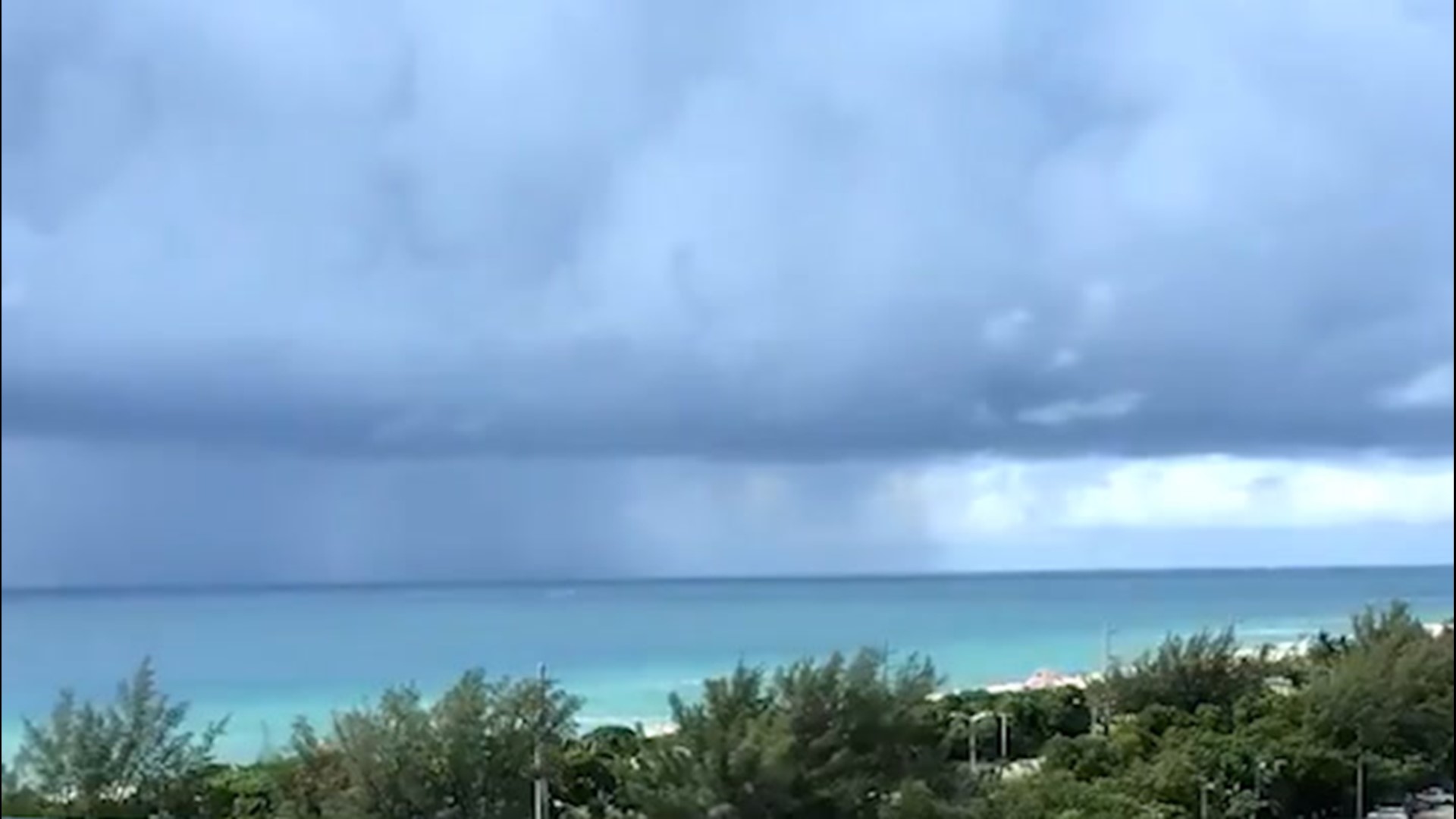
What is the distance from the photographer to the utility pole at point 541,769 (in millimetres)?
2980

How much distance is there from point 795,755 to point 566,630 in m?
1.34

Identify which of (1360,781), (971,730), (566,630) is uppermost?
(566,630)

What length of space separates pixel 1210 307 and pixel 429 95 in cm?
136

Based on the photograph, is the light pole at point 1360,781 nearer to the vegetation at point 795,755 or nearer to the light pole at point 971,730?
the vegetation at point 795,755

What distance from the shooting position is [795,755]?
2869 mm

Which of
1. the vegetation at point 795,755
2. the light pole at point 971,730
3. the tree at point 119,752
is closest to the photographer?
the tree at point 119,752

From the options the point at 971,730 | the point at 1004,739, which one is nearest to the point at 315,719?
the point at 971,730

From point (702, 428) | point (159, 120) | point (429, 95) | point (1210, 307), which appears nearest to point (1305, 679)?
point (1210, 307)

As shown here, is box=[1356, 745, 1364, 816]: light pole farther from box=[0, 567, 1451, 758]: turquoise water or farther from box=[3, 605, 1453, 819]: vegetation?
box=[0, 567, 1451, 758]: turquoise water

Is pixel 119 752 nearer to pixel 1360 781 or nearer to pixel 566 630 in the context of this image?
pixel 566 630

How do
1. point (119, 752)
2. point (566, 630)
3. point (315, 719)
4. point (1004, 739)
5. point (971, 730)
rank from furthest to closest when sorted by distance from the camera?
point (566, 630)
point (1004, 739)
point (971, 730)
point (315, 719)
point (119, 752)

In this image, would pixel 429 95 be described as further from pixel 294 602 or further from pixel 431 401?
pixel 294 602

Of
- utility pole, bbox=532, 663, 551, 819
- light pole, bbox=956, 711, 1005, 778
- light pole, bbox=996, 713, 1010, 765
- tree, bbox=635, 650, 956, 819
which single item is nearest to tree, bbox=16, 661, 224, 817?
utility pole, bbox=532, 663, 551, 819

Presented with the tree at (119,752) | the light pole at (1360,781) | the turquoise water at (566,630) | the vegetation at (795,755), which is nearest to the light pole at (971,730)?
the vegetation at (795,755)
